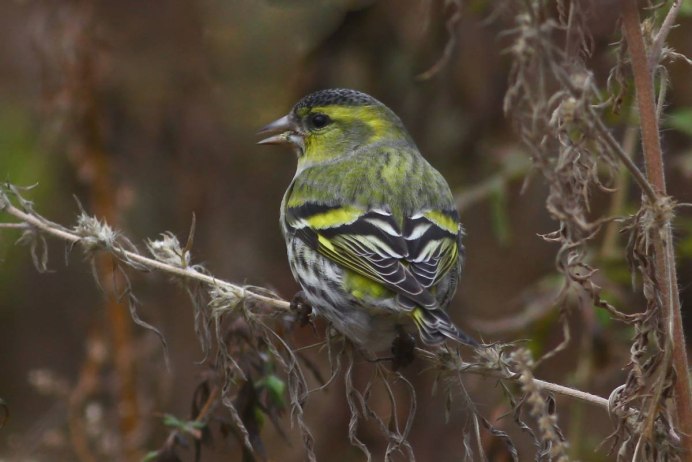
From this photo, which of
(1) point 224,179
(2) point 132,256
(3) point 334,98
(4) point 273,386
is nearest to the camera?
(2) point 132,256

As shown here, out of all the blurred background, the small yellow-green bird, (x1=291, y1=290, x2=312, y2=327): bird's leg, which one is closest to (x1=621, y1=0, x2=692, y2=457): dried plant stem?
the small yellow-green bird

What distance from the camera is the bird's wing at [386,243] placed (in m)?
3.38

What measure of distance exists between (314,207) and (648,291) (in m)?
2.05

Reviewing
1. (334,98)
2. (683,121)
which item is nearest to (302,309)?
(334,98)

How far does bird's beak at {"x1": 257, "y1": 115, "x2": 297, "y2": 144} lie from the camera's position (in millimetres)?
4637

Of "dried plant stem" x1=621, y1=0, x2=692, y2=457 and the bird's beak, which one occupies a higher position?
"dried plant stem" x1=621, y1=0, x2=692, y2=457

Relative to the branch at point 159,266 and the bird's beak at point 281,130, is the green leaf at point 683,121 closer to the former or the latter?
the bird's beak at point 281,130

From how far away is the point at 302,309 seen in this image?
142 inches

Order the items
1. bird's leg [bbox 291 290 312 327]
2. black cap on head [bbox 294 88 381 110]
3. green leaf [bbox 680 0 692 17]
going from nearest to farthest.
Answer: bird's leg [bbox 291 290 312 327]
green leaf [bbox 680 0 692 17]
black cap on head [bbox 294 88 381 110]

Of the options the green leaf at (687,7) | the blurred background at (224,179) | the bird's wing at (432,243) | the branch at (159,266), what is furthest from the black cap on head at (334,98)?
the branch at (159,266)

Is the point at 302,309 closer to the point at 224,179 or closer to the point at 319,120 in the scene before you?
the point at 319,120

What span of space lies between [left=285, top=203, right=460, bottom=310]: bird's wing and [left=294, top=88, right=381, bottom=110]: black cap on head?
0.66 meters

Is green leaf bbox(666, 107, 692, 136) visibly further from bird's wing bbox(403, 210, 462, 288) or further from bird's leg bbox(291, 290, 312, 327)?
bird's leg bbox(291, 290, 312, 327)

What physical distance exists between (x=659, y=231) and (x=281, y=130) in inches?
110
